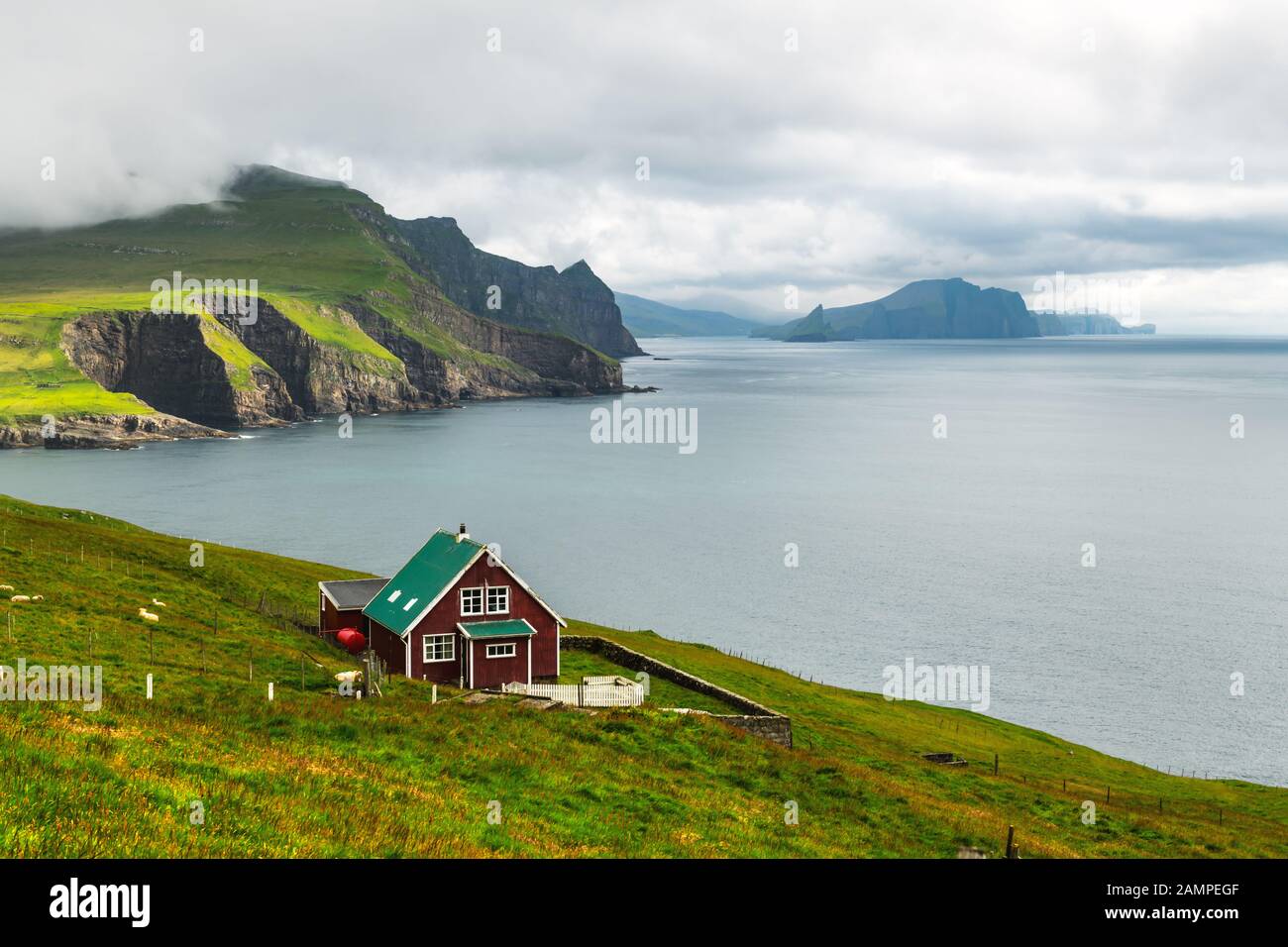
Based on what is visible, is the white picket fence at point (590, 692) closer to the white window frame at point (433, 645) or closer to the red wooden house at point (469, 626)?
the red wooden house at point (469, 626)

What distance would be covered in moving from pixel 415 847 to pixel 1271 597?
117 metres

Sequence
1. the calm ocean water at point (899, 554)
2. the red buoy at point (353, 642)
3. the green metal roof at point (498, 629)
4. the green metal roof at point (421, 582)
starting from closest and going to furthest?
the green metal roof at point (498, 629)
the green metal roof at point (421, 582)
the red buoy at point (353, 642)
the calm ocean water at point (899, 554)

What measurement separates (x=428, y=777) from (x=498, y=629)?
970 inches

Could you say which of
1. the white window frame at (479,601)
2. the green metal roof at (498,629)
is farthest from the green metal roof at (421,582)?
the green metal roof at (498,629)

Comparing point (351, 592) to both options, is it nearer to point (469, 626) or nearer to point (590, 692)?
point (469, 626)

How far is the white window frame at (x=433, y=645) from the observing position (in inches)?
1867

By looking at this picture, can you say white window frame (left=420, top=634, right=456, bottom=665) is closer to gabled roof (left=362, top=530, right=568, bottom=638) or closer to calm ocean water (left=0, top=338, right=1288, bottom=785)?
gabled roof (left=362, top=530, right=568, bottom=638)

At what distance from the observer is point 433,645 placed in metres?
47.6

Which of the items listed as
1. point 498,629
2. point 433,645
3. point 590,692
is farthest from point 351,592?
point 590,692

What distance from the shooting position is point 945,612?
103 m

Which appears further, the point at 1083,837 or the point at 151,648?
the point at 151,648

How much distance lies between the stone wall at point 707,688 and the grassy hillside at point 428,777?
3.60 metres
